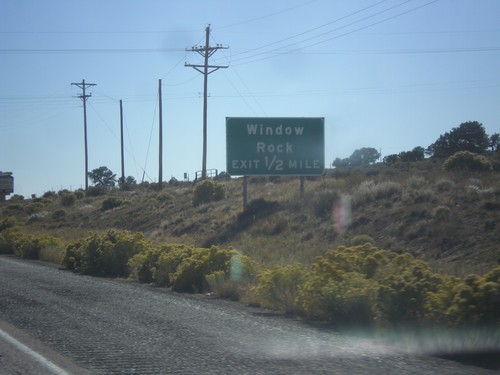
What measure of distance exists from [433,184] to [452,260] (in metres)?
10.4

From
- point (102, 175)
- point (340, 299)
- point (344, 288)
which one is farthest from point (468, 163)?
point (102, 175)

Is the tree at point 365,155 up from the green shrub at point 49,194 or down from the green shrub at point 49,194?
up

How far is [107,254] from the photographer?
25.9 meters

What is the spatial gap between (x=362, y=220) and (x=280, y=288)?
15694mm

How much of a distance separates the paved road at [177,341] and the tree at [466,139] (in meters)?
51.5

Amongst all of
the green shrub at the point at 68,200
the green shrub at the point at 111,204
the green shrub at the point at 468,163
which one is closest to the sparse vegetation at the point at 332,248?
the green shrub at the point at 468,163

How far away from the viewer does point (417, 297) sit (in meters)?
12.3

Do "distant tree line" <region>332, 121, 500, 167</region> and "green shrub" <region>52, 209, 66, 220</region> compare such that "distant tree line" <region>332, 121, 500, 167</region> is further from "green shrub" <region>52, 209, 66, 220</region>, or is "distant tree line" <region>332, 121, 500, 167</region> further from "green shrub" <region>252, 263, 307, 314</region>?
"green shrub" <region>252, 263, 307, 314</region>

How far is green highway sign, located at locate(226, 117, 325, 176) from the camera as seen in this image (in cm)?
3594

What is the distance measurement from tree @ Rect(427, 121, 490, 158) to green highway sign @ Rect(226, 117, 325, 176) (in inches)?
1236

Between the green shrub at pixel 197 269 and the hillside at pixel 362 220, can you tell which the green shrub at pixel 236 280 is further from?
the hillside at pixel 362 220

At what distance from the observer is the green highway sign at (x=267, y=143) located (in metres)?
35.9

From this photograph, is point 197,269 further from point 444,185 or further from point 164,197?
point 164,197

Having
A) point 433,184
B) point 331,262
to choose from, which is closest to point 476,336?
point 331,262
